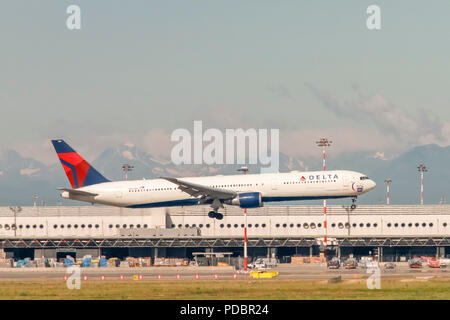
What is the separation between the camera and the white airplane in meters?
100

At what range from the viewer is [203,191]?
102875 mm

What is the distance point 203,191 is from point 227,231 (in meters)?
74.0

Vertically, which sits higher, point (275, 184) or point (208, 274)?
point (275, 184)

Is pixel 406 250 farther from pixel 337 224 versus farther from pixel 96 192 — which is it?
pixel 96 192

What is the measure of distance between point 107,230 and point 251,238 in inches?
1357

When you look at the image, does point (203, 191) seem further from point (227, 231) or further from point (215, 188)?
point (227, 231)

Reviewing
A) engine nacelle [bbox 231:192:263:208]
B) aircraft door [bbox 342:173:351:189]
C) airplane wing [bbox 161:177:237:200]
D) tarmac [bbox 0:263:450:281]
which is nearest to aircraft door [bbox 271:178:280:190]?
engine nacelle [bbox 231:192:263:208]

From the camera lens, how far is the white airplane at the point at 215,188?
100 metres

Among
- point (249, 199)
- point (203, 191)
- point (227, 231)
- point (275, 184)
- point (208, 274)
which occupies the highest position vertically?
point (275, 184)

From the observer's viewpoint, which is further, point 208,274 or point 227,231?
point 227,231

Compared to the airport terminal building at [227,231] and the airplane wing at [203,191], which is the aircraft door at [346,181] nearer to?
the airplane wing at [203,191]

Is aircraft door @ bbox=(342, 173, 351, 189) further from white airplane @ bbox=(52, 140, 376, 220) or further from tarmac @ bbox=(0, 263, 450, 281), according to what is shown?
tarmac @ bbox=(0, 263, 450, 281)

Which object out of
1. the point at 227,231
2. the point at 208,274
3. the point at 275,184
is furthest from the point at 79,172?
the point at 227,231
